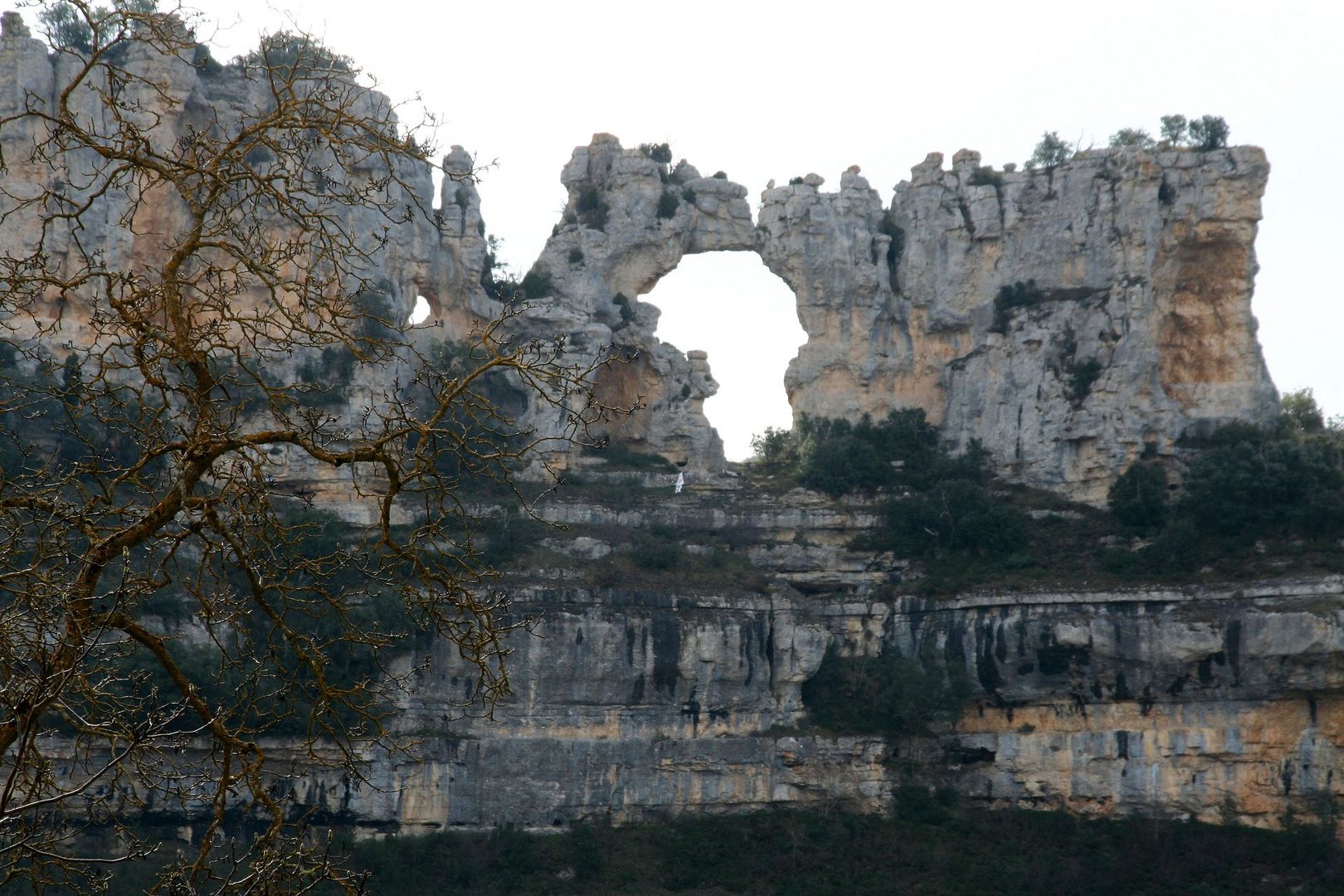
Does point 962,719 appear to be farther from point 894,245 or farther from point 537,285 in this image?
point 537,285

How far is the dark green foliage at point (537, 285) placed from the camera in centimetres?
4950

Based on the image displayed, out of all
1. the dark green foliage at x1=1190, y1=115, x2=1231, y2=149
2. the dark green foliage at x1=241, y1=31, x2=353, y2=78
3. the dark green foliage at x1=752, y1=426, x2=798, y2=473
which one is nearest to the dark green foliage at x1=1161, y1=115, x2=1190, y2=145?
the dark green foliage at x1=1190, y1=115, x2=1231, y2=149

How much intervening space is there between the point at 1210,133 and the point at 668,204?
1702 cm

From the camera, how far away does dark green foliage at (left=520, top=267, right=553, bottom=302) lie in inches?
1949

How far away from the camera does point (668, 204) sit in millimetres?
51156

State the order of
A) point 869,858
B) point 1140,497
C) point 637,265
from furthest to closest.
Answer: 1. point 637,265
2. point 1140,497
3. point 869,858

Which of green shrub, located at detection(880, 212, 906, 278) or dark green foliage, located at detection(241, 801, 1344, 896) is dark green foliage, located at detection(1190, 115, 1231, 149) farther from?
dark green foliage, located at detection(241, 801, 1344, 896)

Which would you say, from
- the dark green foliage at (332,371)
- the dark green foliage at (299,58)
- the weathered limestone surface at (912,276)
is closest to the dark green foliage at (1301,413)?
the weathered limestone surface at (912,276)

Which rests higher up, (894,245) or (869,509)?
(894,245)

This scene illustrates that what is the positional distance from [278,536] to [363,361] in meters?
0.74


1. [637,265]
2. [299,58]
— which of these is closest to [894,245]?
[637,265]

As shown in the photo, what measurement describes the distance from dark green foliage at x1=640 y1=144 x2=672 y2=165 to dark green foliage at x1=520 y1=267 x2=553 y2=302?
5903 mm

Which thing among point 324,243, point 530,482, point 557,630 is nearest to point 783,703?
point 557,630

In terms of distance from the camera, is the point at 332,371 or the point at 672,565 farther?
the point at 332,371
